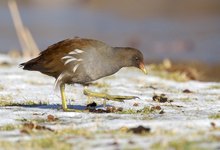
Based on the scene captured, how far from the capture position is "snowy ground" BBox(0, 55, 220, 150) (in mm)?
6273

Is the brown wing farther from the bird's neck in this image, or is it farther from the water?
the water

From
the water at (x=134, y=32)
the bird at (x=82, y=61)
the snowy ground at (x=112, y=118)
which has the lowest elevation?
the snowy ground at (x=112, y=118)

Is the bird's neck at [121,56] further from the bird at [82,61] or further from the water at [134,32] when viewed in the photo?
the water at [134,32]

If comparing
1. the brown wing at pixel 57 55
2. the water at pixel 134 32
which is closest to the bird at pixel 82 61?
the brown wing at pixel 57 55

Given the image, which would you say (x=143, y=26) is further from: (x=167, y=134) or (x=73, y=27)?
(x=167, y=134)

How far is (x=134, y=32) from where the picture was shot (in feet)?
71.7

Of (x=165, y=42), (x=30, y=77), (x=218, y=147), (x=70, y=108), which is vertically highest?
(x=165, y=42)

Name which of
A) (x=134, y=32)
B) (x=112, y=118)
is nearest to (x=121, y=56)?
(x=112, y=118)

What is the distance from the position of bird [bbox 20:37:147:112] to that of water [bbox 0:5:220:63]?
33.2ft

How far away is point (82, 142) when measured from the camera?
20.6ft

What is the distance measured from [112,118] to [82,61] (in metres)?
0.85

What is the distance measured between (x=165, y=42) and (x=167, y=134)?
14.5m

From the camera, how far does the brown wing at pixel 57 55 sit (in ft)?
27.8

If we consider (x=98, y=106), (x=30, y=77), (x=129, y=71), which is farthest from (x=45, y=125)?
(x=129, y=71)
